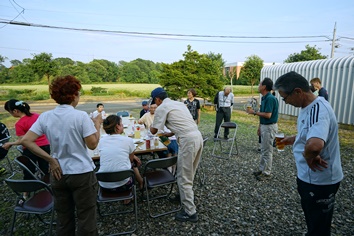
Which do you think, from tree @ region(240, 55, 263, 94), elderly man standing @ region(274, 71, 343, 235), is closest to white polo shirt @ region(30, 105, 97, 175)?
elderly man standing @ region(274, 71, 343, 235)

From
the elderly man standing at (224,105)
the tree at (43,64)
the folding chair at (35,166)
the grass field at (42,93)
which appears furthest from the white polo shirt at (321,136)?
the tree at (43,64)

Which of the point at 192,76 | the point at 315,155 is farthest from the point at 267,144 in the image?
the point at 192,76

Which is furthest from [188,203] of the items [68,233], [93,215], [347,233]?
[347,233]

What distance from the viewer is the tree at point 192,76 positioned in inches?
555

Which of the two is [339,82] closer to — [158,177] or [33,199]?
[158,177]

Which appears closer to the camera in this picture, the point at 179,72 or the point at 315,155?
the point at 315,155

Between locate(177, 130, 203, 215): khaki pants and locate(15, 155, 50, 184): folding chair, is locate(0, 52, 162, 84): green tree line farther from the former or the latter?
locate(177, 130, 203, 215): khaki pants

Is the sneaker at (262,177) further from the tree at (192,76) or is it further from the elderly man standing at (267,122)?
the tree at (192,76)

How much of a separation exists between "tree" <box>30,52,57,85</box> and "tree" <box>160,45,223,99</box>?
16.1 metres

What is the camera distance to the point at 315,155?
64.6 inches

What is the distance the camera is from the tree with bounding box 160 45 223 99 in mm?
14109

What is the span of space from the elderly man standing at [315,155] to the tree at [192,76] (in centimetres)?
1227

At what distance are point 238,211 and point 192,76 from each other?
11.5 m

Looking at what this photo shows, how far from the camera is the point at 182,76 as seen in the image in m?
14.0
